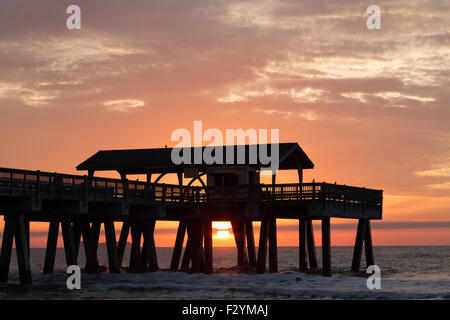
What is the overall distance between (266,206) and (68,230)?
38.3ft

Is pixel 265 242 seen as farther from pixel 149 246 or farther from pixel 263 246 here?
pixel 149 246

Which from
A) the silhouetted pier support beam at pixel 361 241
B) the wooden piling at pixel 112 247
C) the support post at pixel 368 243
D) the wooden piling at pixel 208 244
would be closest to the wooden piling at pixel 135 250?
the wooden piling at pixel 208 244

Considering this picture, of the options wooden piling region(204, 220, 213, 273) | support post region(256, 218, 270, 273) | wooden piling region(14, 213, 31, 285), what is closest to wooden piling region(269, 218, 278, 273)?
support post region(256, 218, 270, 273)

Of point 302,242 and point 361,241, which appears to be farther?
point 361,241

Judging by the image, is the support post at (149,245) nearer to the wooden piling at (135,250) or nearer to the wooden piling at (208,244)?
the wooden piling at (135,250)

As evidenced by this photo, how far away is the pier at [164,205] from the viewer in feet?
134

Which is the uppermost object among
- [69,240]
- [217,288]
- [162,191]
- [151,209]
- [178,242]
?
[162,191]

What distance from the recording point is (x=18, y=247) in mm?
40250

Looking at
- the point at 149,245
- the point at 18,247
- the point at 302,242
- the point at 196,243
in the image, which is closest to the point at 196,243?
the point at 196,243

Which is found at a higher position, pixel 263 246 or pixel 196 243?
pixel 196 243

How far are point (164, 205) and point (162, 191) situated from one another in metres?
0.86

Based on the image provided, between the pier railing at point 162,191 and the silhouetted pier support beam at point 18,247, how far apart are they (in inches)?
87.4
